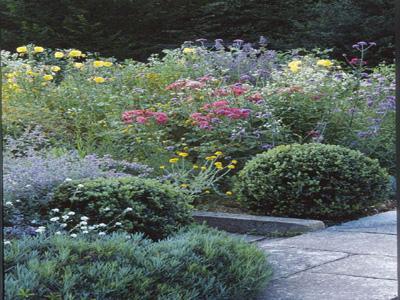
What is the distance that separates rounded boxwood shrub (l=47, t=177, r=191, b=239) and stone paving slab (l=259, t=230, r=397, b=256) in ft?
2.13

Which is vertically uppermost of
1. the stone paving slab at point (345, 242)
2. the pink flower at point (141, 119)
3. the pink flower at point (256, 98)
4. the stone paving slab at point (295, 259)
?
the pink flower at point (256, 98)

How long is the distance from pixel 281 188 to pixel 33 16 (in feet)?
48.4

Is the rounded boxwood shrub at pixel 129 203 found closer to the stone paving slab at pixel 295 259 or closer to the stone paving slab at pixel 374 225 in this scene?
the stone paving slab at pixel 295 259

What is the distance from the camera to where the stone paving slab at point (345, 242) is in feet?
14.2

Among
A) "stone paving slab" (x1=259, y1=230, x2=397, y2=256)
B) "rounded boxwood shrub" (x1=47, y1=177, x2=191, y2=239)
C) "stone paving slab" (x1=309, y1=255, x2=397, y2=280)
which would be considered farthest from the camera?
"stone paving slab" (x1=259, y1=230, x2=397, y2=256)

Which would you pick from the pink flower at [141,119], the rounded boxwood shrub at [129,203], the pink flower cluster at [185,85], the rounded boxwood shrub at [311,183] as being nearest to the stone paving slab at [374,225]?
the rounded boxwood shrub at [311,183]

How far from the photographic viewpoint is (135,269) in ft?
9.58

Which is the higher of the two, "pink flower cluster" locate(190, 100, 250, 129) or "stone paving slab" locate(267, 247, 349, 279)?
"pink flower cluster" locate(190, 100, 250, 129)

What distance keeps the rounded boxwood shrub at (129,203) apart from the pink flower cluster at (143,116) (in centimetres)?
224

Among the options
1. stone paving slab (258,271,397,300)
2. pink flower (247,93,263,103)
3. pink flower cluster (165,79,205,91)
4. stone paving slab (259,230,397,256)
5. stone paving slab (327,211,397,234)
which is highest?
pink flower cluster (165,79,205,91)

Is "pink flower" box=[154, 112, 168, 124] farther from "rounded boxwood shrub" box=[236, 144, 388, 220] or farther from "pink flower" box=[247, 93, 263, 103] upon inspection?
"rounded boxwood shrub" box=[236, 144, 388, 220]

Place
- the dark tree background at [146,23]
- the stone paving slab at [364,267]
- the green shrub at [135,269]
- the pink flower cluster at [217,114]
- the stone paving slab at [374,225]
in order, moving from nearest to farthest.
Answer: the green shrub at [135,269] < the stone paving slab at [364,267] < the stone paving slab at [374,225] < the pink flower cluster at [217,114] < the dark tree background at [146,23]

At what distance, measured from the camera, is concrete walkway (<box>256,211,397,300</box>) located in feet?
10.8

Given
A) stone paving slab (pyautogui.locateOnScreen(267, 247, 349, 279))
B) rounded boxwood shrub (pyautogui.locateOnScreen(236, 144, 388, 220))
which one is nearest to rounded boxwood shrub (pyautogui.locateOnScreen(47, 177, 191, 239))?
stone paving slab (pyautogui.locateOnScreen(267, 247, 349, 279))
